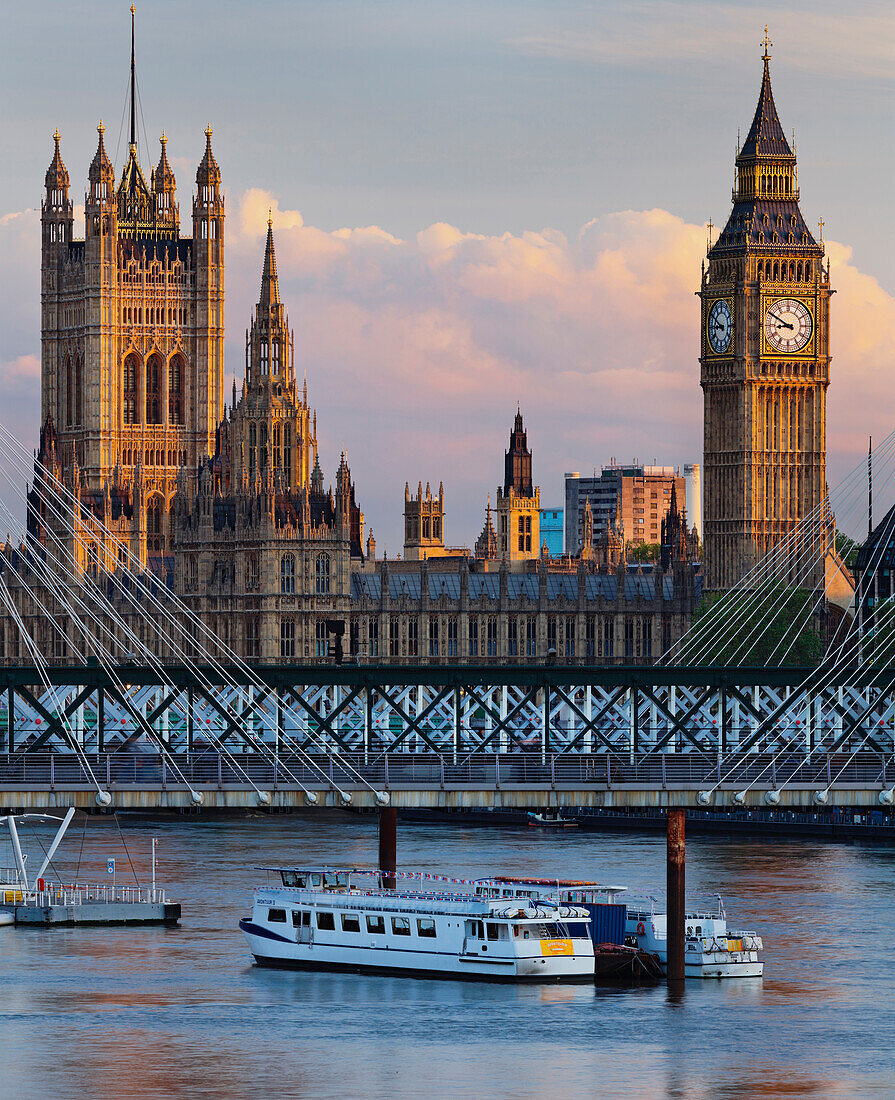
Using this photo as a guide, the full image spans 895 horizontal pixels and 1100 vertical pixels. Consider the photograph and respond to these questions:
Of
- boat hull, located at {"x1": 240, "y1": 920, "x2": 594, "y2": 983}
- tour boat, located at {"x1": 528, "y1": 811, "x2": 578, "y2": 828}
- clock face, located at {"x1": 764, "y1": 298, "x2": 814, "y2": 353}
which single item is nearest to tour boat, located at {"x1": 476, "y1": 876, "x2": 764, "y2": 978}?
boat hull, located at {"x1": 240, "y1": 920, "x2": 594, "y2": 983}

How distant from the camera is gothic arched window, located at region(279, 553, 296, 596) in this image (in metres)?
180

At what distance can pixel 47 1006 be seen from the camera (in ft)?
247

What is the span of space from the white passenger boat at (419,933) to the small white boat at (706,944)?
2225 mm

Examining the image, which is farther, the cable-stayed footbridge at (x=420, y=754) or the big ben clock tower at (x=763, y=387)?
the big ben clock tower at (x=763, y=387)

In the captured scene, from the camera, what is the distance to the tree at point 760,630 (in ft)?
486

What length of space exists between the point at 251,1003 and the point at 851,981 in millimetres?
16162

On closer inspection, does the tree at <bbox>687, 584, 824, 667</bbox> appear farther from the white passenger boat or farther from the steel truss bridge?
the white passenger boat

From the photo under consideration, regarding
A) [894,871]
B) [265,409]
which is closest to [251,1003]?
[894,871]

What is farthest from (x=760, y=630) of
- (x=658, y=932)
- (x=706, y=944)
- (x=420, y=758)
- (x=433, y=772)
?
(x=433, y=772)

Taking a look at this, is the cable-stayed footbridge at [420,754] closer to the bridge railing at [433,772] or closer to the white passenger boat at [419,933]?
the bridge railing at [433,772]

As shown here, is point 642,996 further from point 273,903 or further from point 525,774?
point 273,903

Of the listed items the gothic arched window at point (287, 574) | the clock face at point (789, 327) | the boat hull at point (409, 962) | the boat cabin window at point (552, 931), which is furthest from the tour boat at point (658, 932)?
the gothic arched window at point (287, 574)

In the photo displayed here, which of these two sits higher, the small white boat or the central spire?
the central spire

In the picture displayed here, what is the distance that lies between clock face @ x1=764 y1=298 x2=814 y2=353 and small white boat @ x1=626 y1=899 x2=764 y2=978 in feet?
292
